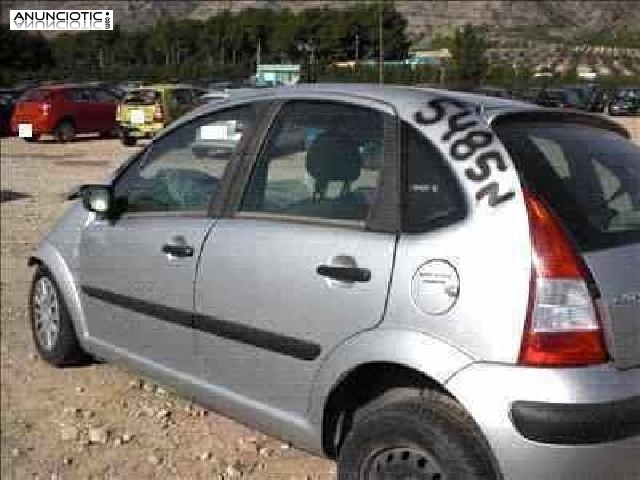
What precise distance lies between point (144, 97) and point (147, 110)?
536 mm

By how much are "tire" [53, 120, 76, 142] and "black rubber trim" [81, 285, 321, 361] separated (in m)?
21.9

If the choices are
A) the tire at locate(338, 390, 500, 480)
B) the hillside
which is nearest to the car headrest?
the tire at locate(338, 390, 500, 480)

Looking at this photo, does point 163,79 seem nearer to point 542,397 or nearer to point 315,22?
point 315,22

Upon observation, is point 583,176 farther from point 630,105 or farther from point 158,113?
point 158,113

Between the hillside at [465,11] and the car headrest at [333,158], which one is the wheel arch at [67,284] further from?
the hillside at [465,11]

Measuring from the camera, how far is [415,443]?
10.0 feet

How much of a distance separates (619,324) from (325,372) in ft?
3.29

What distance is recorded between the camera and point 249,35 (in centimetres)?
5403

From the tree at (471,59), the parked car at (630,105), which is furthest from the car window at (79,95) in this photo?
the parked car at (630,105)

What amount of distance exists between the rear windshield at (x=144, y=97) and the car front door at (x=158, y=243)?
2051 centimetres

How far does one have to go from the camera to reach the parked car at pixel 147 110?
80.0ft

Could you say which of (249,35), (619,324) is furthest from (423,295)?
(249,35)

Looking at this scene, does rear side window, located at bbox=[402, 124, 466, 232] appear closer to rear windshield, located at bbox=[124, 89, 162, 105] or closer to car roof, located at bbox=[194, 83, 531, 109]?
car roof, located at bbox=[194, 83, 531, 109]

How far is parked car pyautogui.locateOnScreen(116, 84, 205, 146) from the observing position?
24.4m
